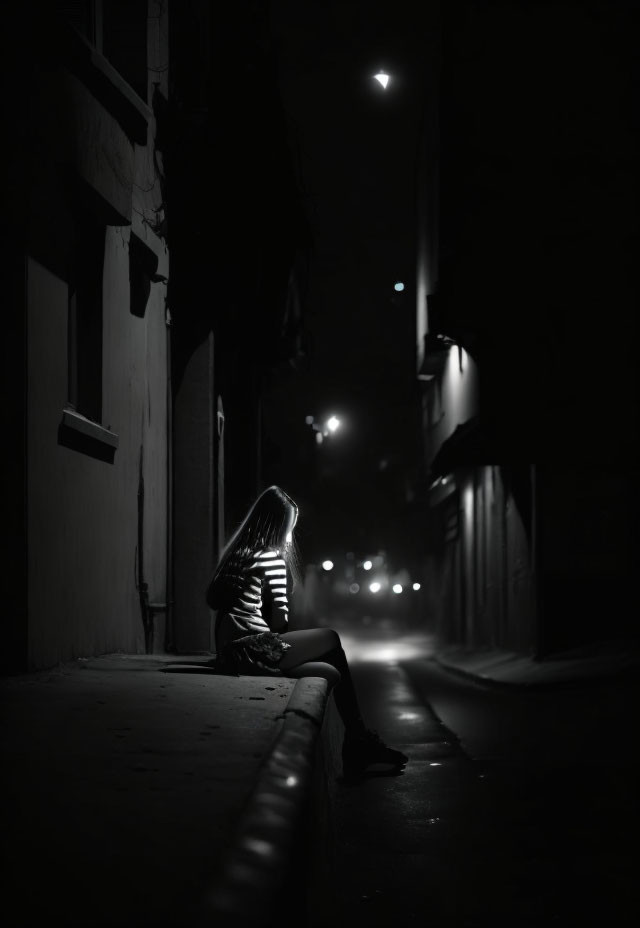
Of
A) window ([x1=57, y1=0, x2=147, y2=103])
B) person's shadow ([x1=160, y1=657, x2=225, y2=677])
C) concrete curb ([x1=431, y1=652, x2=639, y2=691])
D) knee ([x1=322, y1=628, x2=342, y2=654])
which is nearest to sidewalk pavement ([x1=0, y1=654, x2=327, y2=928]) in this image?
knee ([x1=322, y1=628, x2=342, y2=654])

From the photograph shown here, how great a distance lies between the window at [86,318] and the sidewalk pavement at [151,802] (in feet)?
9.52

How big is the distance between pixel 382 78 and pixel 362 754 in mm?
11308

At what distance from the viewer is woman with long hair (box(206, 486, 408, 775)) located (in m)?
7.18

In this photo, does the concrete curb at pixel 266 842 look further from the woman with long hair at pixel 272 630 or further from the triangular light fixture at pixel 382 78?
the triangular light fixture at pixel 382 78

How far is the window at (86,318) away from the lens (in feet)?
27.8

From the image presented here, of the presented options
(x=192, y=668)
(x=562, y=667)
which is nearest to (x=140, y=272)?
(x=192, y=668)

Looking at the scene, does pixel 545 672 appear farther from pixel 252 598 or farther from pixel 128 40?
pixel 128 40

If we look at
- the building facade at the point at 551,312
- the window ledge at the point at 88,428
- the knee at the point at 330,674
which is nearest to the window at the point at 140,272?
the window ledge at the point at 88,428

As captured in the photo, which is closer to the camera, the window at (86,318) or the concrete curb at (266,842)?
the concrete curb at (266,842)

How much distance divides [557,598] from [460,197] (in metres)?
10.9

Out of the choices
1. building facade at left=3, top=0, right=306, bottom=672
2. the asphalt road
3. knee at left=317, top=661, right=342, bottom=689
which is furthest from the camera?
knee at left=317, top=661, right=342, bottom=689

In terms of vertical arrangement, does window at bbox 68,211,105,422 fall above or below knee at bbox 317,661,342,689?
above

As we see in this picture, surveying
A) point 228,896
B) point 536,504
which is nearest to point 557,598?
point 536,504

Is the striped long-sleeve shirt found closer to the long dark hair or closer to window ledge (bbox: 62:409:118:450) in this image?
the long dark hair
